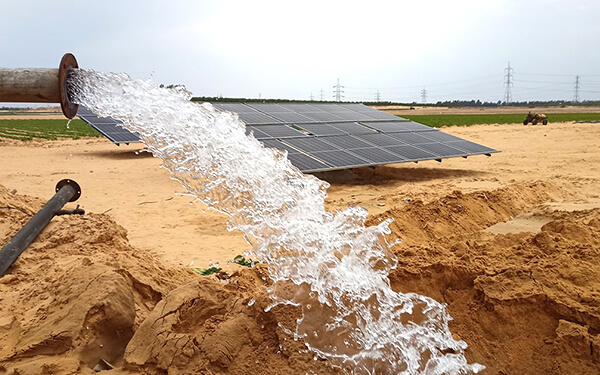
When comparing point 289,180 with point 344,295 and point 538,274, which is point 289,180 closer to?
point 344,295

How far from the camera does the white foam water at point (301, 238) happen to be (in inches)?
111

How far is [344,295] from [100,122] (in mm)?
15626

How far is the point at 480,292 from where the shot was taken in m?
2.99

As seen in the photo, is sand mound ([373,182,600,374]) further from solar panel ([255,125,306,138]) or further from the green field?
the green field

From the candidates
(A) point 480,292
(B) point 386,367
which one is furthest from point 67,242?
(A) point 480,292

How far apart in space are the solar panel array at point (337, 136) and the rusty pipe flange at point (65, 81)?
6.06 metres

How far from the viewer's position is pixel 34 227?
164 inches

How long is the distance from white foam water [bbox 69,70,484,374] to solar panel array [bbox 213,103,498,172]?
15.9ft

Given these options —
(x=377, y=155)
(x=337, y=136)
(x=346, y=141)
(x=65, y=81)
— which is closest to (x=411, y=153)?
(x=377, y=155)

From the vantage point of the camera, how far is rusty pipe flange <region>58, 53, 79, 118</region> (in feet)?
8.75

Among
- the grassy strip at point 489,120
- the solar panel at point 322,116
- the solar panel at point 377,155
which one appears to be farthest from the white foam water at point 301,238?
the grassy strip at point 489,120

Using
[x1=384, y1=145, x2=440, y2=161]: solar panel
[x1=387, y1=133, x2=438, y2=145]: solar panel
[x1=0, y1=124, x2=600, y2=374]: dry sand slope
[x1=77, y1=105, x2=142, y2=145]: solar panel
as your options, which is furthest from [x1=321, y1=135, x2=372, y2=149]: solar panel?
[x1=77, y1=105, x2=142, y2=145]: solar panel

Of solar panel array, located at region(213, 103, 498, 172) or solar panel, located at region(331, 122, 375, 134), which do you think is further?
solar panel, located at region(331, 122, 375, 134)

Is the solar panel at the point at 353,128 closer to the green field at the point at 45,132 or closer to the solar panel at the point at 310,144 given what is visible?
the solar panel at the point at 310,144
